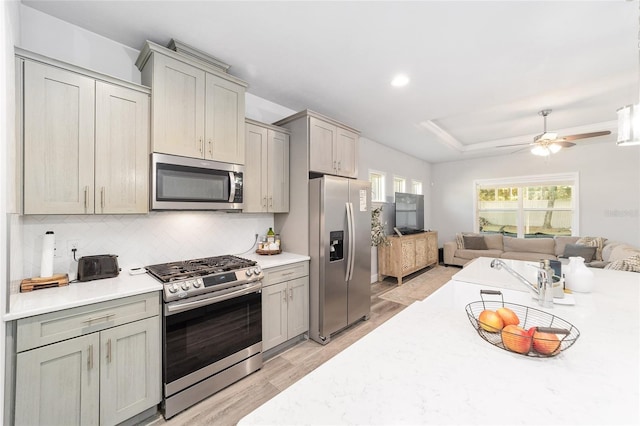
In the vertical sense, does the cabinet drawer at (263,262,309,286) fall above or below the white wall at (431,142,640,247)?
below

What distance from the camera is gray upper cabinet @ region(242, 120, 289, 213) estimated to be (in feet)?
8.63

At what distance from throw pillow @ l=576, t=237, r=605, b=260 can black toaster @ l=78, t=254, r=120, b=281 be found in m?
7.05

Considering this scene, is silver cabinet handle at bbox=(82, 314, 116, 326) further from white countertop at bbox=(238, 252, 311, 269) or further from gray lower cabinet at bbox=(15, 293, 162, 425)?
white countertop at bbox=(238, 252, 311, 269)

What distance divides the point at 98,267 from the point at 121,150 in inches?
33.4

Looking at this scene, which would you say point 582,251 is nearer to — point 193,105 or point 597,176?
point 597,176

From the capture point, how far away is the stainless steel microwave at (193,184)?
1.96m

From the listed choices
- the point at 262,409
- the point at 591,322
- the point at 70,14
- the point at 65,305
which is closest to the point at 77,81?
the point at 70,14

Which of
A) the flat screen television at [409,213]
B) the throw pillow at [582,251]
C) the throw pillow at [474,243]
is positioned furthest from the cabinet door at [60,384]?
the throw pillow at [582,251]

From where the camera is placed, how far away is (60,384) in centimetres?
141

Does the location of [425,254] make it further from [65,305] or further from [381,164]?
[65,305]

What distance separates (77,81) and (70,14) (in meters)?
0.56

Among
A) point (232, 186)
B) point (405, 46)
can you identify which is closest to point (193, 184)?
point (232, 186)

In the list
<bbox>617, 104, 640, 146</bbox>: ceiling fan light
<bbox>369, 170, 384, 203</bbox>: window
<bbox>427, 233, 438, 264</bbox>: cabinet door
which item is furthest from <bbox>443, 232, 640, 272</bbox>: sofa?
<bbox>617, 104, 640, 146</bbox>: ceiling fan light

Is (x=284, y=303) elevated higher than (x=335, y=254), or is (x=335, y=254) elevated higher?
(x=335, y=254)
